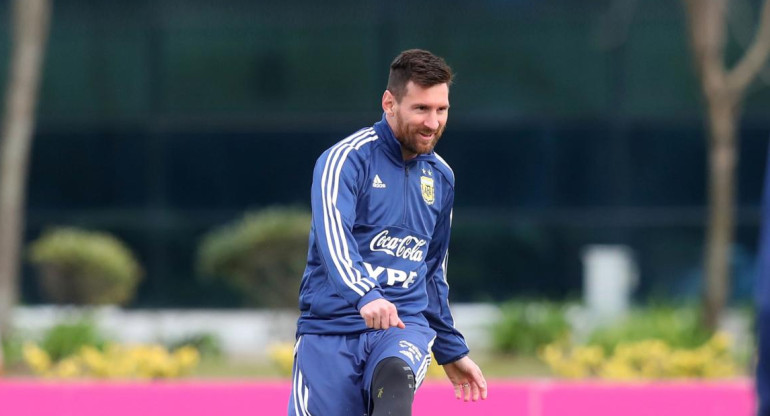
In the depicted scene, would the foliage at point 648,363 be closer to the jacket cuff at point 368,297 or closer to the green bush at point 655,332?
the green bush at point 655,332

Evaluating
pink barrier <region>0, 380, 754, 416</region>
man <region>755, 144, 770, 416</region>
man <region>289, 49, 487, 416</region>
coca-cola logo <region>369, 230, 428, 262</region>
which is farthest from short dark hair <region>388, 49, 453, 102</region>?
pink barrier <region>0, 380, 754, 416</region>

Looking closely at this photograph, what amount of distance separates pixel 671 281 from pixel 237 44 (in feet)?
19.5

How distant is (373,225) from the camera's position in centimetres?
466

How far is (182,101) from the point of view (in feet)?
57.1

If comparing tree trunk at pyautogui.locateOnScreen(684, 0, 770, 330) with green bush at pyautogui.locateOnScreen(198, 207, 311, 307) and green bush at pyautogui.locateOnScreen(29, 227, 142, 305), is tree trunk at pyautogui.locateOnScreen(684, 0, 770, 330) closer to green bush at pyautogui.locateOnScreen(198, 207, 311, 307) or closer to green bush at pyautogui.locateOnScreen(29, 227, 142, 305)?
green bush at pyautogui.locateOnScreen(198, 207, 311, 307)

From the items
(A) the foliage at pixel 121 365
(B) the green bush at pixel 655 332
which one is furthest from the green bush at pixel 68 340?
(B) the green bush at pixel 655 332

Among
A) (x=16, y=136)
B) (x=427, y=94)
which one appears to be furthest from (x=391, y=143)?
(x=16, y=136)

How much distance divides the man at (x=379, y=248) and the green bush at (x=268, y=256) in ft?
31.8

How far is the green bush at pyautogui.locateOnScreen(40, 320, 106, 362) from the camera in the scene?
12991 mm

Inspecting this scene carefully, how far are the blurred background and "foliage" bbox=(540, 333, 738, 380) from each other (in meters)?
4.83

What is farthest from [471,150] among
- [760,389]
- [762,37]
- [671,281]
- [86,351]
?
[760,389]

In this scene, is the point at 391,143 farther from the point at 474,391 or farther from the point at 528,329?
the point at 528,329

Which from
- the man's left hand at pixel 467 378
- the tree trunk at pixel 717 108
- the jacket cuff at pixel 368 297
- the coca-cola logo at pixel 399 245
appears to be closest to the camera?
the jacket cuff at pixel 368 297

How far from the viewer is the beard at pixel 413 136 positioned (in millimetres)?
4609
